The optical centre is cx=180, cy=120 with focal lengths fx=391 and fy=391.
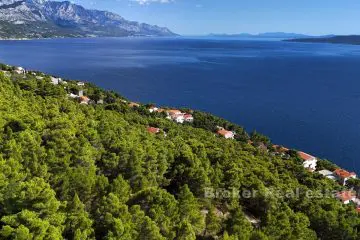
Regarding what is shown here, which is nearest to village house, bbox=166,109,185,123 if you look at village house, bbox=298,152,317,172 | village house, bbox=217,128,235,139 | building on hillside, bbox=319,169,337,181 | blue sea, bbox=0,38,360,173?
village house, bbox=217,128,235,139

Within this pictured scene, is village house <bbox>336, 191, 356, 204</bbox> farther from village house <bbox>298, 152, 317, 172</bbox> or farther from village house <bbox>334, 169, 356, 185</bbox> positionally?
village house <bbox>298, 152, 317, 172</bbox>

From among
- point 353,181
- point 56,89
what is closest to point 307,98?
point 353,181

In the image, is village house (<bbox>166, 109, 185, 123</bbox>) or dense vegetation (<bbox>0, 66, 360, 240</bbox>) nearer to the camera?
dense vegetation (<bbox>0, 66, 360, 240</bbox>)

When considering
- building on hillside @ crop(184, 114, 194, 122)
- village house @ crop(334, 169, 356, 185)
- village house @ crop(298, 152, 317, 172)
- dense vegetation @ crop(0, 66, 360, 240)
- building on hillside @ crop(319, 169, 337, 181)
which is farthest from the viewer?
building on hillside @ crop(184, 114, 194, 122)

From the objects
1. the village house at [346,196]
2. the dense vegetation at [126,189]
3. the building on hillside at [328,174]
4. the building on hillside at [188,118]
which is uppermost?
the dense vegetation at [126,189]

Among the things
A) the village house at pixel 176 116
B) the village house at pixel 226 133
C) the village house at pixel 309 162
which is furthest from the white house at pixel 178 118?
the village house at pixel 309 162

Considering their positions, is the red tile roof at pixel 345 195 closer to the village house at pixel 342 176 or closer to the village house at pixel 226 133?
the village house at pixel 342 176
